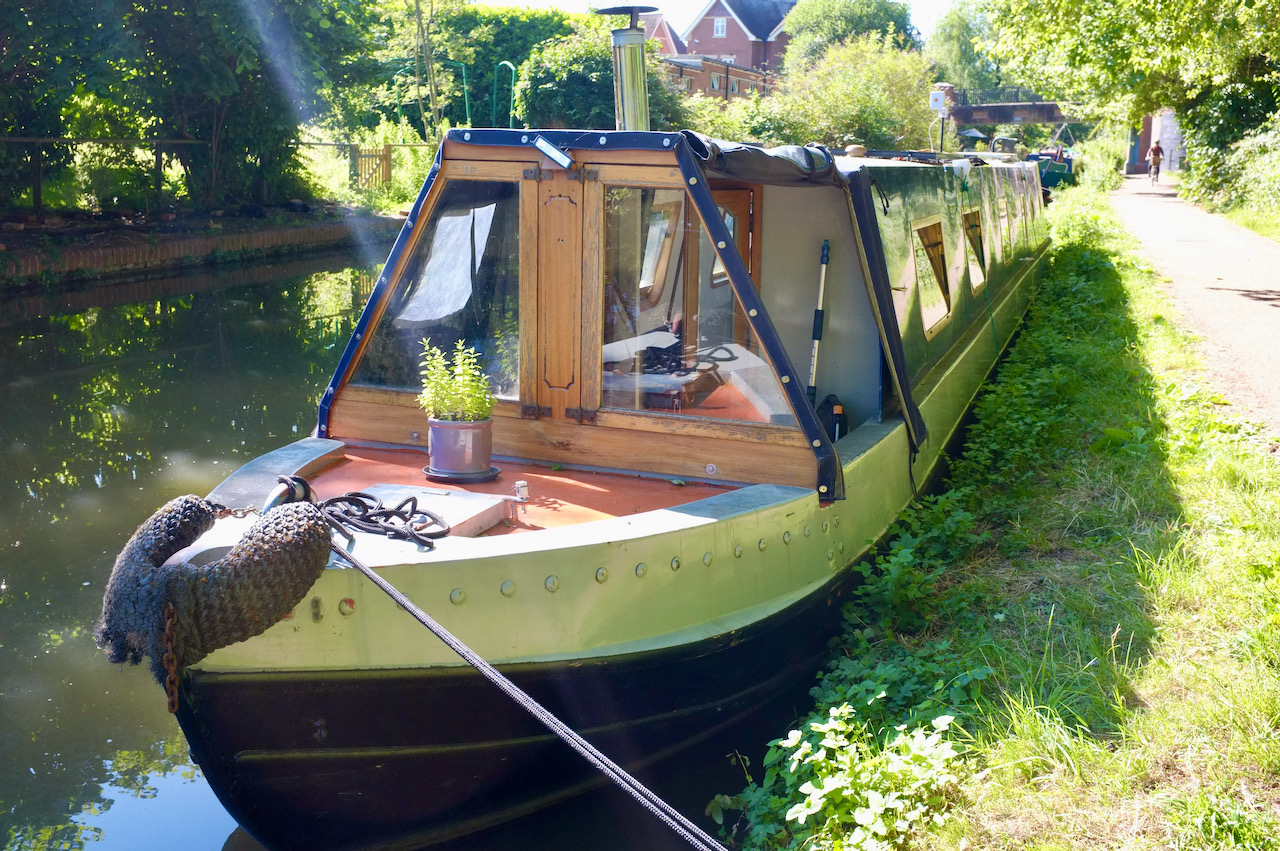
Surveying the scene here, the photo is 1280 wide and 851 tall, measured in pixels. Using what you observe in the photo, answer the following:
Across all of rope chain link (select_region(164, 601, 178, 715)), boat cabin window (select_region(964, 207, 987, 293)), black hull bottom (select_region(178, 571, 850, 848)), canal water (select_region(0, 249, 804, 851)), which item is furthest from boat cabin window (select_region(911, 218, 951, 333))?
rope chain link (select_region(164, 601, 178, 715))

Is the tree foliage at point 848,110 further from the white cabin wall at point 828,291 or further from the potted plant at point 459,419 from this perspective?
the potted plant at point 459,419

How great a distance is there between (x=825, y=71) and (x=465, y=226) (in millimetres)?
34254

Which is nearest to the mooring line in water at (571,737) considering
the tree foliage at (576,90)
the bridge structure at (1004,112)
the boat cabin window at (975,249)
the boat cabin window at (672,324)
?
the boat cabin window at (672,324)

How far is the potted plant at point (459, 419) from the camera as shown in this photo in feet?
14.6

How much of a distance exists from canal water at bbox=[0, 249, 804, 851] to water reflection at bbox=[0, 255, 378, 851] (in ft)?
0.04

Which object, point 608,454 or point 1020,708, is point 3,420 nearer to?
point 608,454

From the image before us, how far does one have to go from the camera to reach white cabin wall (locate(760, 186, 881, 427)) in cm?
584

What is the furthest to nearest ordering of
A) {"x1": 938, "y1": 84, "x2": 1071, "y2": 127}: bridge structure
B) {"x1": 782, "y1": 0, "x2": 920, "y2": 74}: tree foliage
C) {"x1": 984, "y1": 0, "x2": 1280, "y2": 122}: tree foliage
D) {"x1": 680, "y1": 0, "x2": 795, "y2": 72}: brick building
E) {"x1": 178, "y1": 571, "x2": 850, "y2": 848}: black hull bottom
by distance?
1. {"x1": 680, "y1": 0, "x2": 795, "y2": 72}: brick building
2. {"x1": 782, "y1": 0, "x2": 920, "y2": 74}: tree foliage
3. {"x1": 938, "y1": 84, "x2": 1071, "y2": 127}: bridge structure
4. {"x1": 984, "y1": 0, "x2": 1280, "y2": 122}: tree foliage
5. {"x1": 178, "y1": 571, "x2": 850, "y2": 848}: black hull bottom

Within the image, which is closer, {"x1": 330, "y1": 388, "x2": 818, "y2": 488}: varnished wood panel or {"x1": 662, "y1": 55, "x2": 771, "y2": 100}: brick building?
{"x1": 330, "y1": 388, "x2": 818, "y2": 488}: varnished wood panel

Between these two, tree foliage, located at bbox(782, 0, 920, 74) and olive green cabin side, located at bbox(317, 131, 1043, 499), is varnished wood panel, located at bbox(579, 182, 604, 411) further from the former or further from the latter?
tree foliage, located at bbox(782, 0, 920, 74)

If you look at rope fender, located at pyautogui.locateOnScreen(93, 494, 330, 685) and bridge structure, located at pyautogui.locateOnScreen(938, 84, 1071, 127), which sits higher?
bridge structure, located at pyautogui.locateOnScreen(938, 84, 1071, 127)

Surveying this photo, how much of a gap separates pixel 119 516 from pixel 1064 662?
5679 mm

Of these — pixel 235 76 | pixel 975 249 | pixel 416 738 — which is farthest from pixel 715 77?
pixel 416 738

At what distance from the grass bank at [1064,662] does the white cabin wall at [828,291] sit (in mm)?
783
